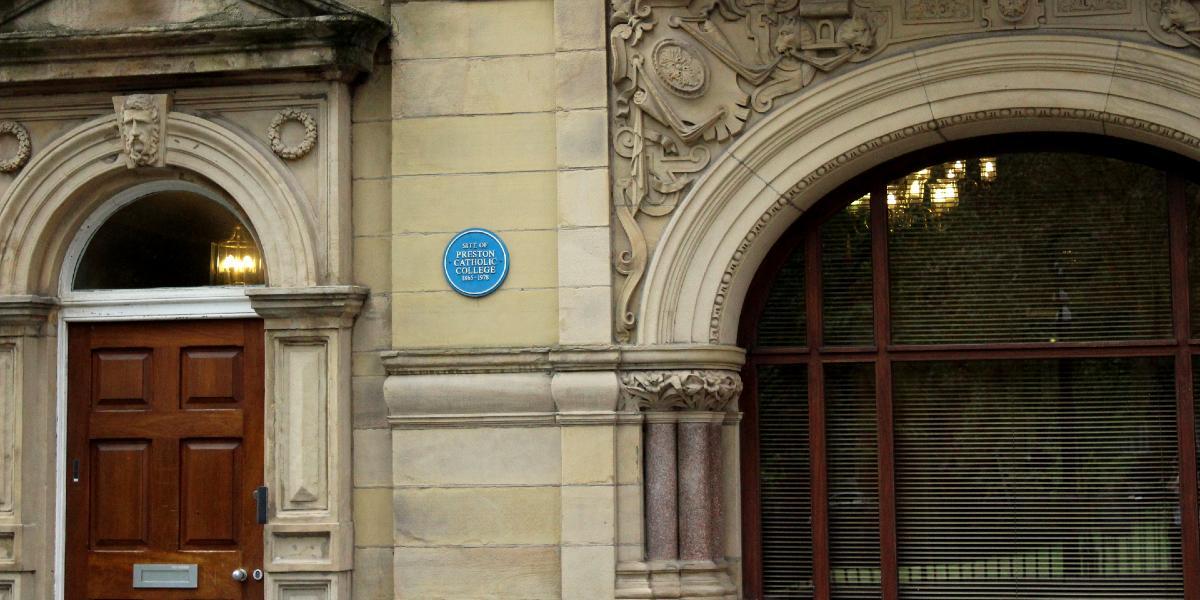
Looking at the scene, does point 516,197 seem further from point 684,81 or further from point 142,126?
point 142,126

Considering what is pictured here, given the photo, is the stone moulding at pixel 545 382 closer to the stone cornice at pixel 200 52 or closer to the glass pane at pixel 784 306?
the glass pane at pixel 784 306

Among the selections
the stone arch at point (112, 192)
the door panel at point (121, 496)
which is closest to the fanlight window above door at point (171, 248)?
the stone arch at point (112, 192)

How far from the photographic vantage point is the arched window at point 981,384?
30.9 feet

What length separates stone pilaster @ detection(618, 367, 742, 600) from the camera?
930 centimetres

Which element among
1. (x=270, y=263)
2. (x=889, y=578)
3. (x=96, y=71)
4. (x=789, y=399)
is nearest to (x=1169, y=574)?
(x=889, y=578)

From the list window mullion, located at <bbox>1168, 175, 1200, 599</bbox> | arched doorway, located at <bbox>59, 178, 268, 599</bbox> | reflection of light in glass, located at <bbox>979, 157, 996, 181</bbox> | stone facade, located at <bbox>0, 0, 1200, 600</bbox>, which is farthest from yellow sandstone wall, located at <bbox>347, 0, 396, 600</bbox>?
window mullion, located at <bbox>1168, 175, 1200, 599</bbox>

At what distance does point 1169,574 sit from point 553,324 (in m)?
3.63

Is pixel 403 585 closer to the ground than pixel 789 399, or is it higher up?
closer to the ground

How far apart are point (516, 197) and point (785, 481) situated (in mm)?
2244

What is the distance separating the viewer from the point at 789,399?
987 centimetres

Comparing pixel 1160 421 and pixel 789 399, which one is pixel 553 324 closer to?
pixel 789 399

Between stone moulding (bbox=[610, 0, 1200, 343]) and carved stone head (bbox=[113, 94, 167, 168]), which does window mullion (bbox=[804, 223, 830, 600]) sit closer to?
stone moulding (bbox=[610, 0, 1200, 343])

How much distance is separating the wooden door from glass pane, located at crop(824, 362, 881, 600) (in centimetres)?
330

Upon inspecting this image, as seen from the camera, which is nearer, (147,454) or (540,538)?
(540,538)
